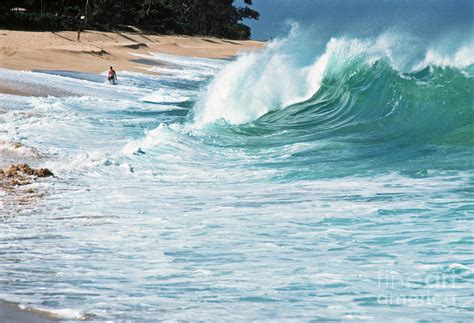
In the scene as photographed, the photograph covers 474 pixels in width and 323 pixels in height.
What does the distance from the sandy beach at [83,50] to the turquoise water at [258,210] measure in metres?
9.18

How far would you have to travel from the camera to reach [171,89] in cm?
3156

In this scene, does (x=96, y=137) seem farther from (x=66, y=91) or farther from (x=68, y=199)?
(x=66, y=91)

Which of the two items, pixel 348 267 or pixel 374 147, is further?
pixel 374 147

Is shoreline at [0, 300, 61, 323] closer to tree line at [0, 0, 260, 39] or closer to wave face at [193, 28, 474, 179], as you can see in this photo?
wave face at [193, 28, 474, 179]

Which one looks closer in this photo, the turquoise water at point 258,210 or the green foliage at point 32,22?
the turquoise water at point 258,210

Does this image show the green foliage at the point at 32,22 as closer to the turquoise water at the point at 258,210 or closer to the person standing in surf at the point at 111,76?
the person standing in surf at the point at 111,76

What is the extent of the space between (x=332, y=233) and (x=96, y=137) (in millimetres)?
8832

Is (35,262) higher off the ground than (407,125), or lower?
lower

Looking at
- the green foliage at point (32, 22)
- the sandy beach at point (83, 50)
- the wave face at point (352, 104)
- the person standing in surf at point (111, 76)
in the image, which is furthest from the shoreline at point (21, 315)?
the green foliage at point (32, 22)

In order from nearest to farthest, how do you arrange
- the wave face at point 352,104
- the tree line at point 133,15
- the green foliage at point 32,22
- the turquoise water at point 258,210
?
the turquoise water at point 258,210
the wave face at point 352,104
the green foliage at point 32,22
the tree line at point 133,15

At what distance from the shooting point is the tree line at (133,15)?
56750 millimetres

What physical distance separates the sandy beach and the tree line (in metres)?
2.07

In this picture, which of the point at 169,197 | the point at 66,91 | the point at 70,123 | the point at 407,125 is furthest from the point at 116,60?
the point at 169,197

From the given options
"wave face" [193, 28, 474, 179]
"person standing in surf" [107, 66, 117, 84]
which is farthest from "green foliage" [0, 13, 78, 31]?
"wave face" [193, 28, 474, 179]
